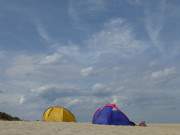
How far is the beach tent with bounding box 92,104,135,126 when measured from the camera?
90.0 ft

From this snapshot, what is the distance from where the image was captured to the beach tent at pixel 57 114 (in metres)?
31.3

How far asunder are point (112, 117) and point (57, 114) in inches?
218

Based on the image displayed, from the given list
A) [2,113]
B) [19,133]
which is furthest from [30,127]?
[2,113]

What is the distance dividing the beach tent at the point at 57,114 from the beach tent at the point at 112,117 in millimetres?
3855

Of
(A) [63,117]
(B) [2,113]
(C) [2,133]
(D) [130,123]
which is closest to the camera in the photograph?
(C) [2,133]

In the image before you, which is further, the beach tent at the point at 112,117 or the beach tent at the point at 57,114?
the beach tent at the point at 57,114

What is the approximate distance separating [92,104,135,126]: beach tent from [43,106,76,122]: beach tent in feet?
12.6

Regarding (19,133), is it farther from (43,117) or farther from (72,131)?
(43,117)

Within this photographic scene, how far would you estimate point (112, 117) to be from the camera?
1084 inches

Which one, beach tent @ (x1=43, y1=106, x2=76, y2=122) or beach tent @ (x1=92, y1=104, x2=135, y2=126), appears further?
beach tent @ (x1=43, y1=106, x2=76, y2=122)

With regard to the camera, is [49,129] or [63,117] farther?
[63,117]

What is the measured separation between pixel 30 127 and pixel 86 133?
2.64 m

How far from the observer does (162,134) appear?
21.3 m

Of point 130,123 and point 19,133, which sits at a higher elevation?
point 130,123
